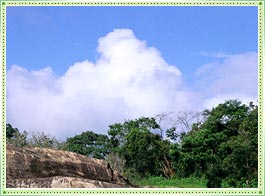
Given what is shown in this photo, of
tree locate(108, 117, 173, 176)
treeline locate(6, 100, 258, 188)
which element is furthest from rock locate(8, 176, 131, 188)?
tree locate(108, 117, 173, 176)

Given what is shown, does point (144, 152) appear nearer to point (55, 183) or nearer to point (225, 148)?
point (225, 148)

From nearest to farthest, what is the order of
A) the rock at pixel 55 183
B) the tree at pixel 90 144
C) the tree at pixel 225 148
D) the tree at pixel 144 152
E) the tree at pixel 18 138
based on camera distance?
the rock at pixel 55 183, the tree at pixel 225 148, the tree at pixel 18 138, the tree at pixel 144 152, the tree at pixel 90 144

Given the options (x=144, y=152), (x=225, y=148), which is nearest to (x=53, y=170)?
(x=225, y=148)

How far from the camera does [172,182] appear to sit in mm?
17984

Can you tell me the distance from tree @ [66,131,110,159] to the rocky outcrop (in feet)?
53.7

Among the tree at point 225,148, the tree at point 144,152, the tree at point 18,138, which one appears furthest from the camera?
the tree at point 144,152

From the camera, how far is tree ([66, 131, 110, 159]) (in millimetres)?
23188

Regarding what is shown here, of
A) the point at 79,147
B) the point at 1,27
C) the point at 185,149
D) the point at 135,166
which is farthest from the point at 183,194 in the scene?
the point at 79,147

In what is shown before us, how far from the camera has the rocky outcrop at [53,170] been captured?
520 centimetres

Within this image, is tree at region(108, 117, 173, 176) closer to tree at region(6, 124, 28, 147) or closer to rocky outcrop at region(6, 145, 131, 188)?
tree at region(6, 124, 28, 147)

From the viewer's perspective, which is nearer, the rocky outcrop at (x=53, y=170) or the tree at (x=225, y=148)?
the rocky outcrop at (x=53, y=170)

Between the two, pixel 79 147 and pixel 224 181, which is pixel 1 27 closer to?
pixel 224 181

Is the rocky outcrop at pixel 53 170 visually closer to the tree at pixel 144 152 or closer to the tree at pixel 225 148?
the tree at pixel 225 148

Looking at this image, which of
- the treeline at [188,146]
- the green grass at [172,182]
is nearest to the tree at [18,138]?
the treeline at [188,146]
